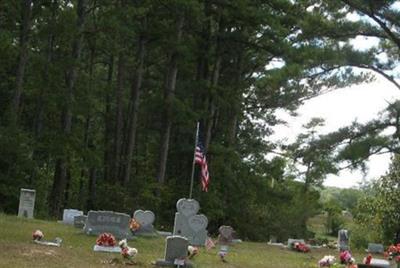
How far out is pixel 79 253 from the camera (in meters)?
11.8

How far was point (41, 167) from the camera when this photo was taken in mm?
26891

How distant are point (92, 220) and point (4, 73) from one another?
48.9ft

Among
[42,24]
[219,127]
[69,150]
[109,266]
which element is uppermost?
[42,24]

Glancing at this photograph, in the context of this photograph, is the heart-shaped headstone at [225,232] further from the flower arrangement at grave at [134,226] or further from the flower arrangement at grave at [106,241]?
the flower arrangement at grave at [106,241]

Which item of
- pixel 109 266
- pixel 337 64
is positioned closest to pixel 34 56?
pixel 337 64

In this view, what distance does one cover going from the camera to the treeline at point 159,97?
2238 cm

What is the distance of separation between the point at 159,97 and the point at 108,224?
12.6 meters

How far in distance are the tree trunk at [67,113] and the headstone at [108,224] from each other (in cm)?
765

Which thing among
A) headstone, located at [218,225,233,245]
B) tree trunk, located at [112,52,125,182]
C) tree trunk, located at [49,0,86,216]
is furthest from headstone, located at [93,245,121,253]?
tree trunk, located at [112,52,125,182]

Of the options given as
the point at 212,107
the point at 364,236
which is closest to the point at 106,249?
the point at 212,107

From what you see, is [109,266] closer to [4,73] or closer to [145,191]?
[145,191]

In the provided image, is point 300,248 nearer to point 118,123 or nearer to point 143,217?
point 143,217

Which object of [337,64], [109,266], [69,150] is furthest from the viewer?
[69,150]

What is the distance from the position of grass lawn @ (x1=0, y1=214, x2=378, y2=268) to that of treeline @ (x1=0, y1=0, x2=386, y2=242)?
489cm
